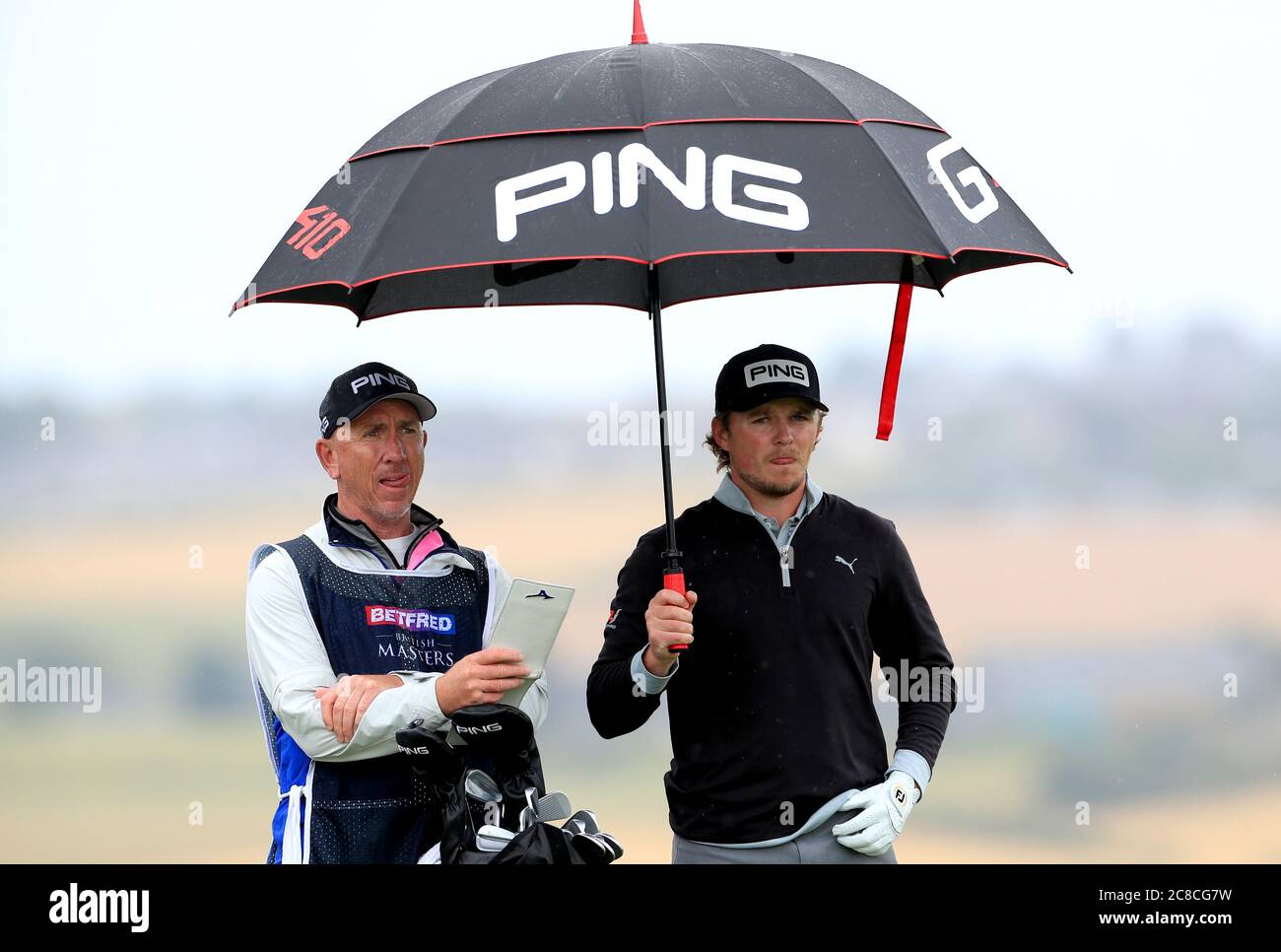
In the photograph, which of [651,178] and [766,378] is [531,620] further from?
[651,178]

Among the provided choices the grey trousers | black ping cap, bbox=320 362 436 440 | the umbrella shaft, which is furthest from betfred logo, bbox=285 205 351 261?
the grey trousers

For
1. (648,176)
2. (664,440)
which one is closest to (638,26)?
(648,176)

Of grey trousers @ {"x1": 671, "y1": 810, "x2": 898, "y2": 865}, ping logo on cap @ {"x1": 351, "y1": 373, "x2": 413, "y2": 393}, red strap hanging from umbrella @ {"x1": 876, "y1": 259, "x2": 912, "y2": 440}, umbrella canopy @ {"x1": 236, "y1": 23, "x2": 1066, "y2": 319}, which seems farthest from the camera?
red strap hanging from umbrella @ {"x1": 876, "y1": 259, "x2": 912, "y2": 440}

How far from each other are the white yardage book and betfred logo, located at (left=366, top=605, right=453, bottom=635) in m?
0.23

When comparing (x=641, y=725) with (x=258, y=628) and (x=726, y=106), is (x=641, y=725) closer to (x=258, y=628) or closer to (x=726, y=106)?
(x=258, y=628)

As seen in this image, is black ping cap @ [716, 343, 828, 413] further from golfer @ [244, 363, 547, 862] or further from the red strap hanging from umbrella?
golfer @ [244, 363, 547, 862]

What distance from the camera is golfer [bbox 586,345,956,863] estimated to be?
360 cm

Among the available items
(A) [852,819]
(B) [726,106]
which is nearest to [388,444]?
(B) [726,106]

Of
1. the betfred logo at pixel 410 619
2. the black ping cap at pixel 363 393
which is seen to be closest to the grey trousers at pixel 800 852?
the betfred logo at pixel 410 619

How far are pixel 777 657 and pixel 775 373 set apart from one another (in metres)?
0.71

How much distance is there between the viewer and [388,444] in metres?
3.71

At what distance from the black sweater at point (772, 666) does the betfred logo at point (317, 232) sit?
1.10m

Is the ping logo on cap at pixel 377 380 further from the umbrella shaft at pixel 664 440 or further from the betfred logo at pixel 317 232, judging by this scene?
the umbrella shaft at pixel 664 440

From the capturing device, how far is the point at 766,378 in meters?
3.76
